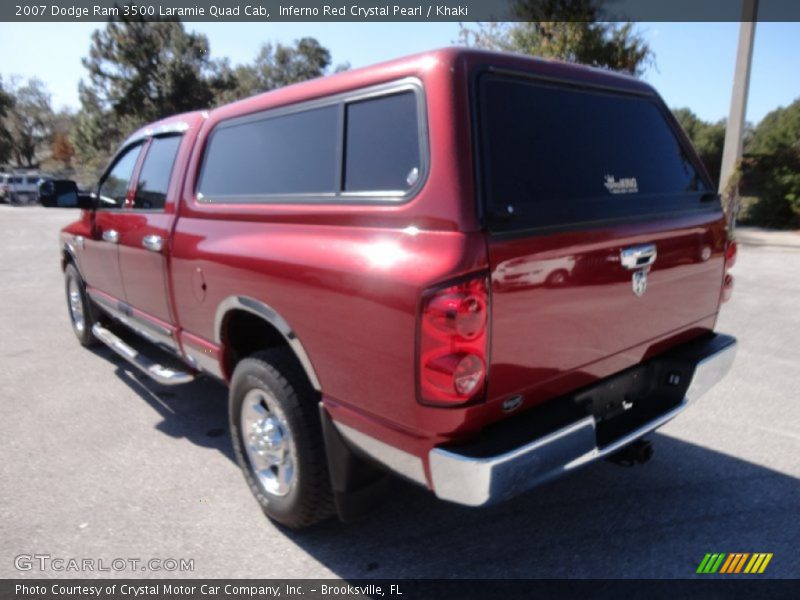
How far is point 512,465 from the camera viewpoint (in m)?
1.93

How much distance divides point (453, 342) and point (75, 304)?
5.07 metres

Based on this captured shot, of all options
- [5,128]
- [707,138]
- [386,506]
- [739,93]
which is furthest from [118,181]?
[5,128]

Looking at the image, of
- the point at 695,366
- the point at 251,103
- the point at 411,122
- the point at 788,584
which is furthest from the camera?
the point at 251,103

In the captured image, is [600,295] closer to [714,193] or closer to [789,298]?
[714,193]

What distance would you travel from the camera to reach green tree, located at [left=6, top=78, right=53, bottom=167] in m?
60.2

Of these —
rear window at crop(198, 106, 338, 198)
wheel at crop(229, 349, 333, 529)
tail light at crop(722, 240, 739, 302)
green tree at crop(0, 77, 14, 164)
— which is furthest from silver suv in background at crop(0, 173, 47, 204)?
tail light at crop(722, 240, 739, 302)

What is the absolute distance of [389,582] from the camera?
2.46 m

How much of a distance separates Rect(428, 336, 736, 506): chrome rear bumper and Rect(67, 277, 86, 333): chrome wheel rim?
15.2ft

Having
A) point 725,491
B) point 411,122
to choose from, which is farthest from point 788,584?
point 411,122

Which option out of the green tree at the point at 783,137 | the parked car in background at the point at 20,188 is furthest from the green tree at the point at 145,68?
the green tree at the point at 783,137

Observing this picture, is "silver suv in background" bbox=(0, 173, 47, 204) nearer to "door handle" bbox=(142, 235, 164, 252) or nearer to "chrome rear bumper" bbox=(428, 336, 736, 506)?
"door handle" bbox=(142, 235, 164, 252)

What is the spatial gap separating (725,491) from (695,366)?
87 centimetres

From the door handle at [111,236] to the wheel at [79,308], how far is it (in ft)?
3.61

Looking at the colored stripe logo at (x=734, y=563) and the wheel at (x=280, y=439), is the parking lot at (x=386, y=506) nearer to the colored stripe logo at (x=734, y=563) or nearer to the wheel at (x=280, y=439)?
the colored stripe logo at (x=734, y=563)
